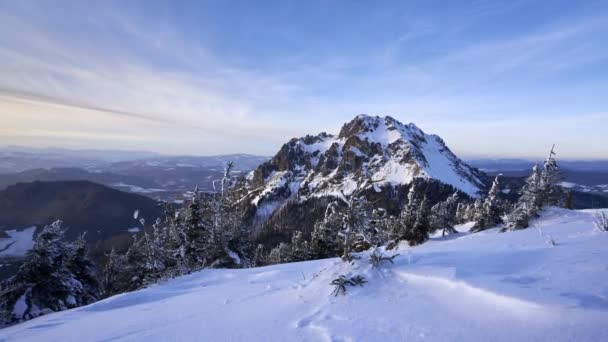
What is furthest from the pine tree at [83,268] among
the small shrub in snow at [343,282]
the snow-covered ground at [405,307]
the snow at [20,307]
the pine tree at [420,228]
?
the pine tree at [420,228]

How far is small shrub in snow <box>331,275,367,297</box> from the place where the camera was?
6.98 metres

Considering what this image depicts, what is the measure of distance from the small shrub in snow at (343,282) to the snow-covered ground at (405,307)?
0.15 m

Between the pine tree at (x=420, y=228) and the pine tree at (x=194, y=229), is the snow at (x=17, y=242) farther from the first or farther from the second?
the pine tree at (x=420, y=228)

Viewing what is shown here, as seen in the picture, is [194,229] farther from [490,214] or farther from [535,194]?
[490,214]

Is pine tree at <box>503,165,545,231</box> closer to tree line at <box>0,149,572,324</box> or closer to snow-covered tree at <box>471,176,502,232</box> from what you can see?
tree line at <box>0,149,572,324</box>

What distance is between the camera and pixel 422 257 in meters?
8.87

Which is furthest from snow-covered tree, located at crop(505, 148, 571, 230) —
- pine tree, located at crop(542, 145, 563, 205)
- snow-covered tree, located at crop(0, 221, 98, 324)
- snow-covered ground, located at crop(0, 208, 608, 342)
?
snow-covered tree, located at crop(0, 221, 98, 324)

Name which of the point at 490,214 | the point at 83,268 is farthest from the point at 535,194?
the point at 83,268

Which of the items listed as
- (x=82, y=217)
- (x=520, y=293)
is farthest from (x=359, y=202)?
(x=82, y=217)

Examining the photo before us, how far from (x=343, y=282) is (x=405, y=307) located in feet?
5.95

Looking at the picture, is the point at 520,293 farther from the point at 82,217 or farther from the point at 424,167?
the point at 82,217

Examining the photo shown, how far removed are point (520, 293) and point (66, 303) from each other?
22523 mm

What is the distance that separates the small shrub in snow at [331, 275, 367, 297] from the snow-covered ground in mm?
149

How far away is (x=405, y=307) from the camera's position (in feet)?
18.4
